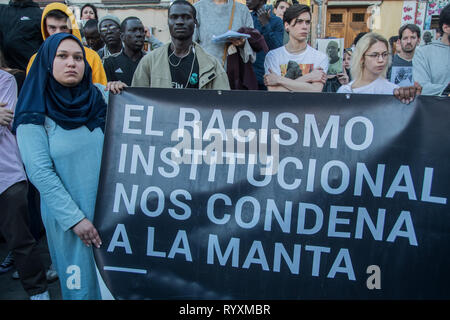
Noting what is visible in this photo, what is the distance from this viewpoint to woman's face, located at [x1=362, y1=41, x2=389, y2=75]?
2.90 metres

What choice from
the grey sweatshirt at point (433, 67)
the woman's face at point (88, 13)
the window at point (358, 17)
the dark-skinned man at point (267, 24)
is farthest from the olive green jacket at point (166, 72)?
the window at point (358, 17)

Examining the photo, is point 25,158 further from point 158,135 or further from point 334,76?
point 334,76

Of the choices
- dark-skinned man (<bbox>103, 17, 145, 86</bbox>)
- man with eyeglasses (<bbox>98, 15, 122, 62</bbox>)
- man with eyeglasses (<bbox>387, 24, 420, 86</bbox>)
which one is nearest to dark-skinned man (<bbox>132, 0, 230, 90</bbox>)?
dark-skinned man (<bbox>103, 17, 145, 86</bbox>)

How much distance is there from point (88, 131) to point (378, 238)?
1.75 m

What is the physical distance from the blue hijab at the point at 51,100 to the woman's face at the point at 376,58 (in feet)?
6.67

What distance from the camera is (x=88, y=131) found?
2229 mm

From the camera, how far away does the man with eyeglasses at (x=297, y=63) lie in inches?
128

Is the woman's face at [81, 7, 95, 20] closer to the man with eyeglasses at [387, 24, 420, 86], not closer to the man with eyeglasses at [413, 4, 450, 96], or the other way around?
the man with eyeglasses at [387, 24, 420, 86]

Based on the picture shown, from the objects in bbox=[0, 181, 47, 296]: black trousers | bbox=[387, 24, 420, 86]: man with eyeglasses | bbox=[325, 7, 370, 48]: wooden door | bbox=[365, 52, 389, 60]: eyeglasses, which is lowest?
bbox=[0, 181, 47, 296]: black trousers

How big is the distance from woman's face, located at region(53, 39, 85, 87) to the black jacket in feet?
7.95

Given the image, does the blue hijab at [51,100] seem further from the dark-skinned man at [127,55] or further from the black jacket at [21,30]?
the black jacket at [21,30]

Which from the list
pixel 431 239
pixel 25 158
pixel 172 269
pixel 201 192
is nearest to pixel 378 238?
pixel 431 239

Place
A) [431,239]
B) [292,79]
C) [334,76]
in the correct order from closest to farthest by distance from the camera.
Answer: [431,239] < [292,79] < [334,76]

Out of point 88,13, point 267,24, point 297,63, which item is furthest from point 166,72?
point 88,13
